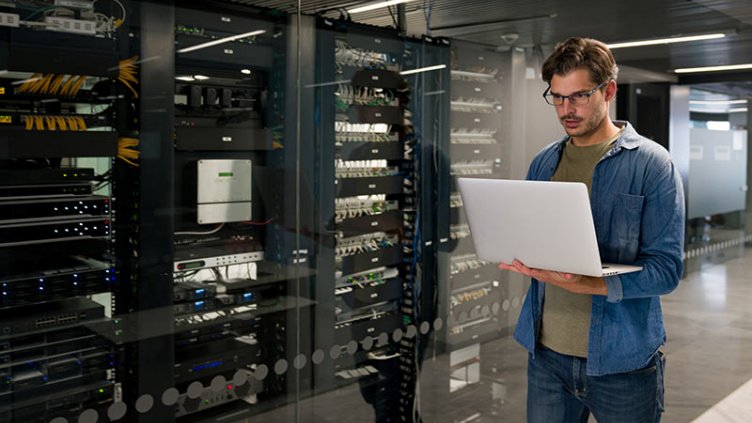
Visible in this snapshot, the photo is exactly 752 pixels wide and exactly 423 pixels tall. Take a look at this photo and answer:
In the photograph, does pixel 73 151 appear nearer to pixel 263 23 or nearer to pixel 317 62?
pixel 263 23

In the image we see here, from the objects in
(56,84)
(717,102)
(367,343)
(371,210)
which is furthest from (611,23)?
(56,84)

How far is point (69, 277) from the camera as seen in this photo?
2.03 metres

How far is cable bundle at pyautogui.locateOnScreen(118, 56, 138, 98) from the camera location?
2070 millimetres

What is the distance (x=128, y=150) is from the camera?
211 cm

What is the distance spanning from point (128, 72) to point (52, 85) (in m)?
0.20

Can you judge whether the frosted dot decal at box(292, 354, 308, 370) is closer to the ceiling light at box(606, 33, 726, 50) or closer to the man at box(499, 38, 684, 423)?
the man at box(499, 38, 684, 423)

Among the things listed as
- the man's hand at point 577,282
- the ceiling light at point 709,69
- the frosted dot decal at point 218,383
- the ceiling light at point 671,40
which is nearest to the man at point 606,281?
the man's hand at point 577,282

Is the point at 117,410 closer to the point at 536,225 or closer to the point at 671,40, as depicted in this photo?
the point at 536,225

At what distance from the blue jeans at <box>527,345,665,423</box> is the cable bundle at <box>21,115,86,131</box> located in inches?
53.0

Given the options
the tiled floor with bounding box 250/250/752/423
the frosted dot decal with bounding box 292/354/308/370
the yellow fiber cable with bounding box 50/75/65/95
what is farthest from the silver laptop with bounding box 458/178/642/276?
the tiled floor with bounding box 250/250/752/423

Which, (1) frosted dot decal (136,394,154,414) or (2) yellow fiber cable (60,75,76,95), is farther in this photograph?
(1) frosted dot decal (136,394,154,414)

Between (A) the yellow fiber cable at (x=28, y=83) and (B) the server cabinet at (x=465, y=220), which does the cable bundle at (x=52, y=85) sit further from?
(B) the server cabinet at (x=465, y=220)

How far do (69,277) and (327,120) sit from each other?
1008 mm

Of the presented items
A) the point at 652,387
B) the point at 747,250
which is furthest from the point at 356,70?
the point at 747,250
